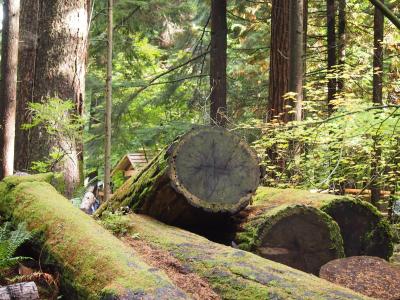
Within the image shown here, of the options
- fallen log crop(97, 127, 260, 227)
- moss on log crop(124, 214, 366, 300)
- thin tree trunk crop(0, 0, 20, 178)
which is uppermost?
thin tree trunk crop(0, 0, 20, 178)

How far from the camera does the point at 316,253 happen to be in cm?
600

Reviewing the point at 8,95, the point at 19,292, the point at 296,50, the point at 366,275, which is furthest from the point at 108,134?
the point at 19,292

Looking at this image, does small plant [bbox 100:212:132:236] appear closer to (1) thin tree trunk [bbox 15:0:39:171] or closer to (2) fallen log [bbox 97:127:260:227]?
(2) fallen log [bbox 97:127:260:227]

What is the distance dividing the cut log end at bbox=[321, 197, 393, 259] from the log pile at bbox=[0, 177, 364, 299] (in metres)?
2.28

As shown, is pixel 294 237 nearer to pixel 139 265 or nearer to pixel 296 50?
pixel 139 265

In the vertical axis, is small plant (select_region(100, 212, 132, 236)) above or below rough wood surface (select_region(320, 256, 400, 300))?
above

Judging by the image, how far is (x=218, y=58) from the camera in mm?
14305

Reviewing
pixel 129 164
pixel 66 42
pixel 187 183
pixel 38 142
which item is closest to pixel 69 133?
pixel 38 142

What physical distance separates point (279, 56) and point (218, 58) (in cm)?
311

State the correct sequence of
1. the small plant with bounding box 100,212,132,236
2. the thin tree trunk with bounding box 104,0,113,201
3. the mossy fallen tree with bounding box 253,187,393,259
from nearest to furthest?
the small plant with bounding box 100,212,132,236
the mossy fallen tree with bounding box 253,187,393,259
the thin tree trunk with bounding box 104,0,113,201

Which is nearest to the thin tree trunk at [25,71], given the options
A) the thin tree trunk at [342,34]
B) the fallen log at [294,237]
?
the fallen log at [294,237]

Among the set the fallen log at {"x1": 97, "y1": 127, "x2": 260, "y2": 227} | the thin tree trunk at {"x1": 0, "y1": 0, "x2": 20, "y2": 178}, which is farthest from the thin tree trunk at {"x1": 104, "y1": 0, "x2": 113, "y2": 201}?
the thin tree trunk at {"x1": 0, "y1": 0, "x2": 20, "y2": 178}

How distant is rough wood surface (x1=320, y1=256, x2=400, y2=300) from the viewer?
522 centimetres

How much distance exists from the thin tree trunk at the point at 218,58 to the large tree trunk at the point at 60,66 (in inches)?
198
